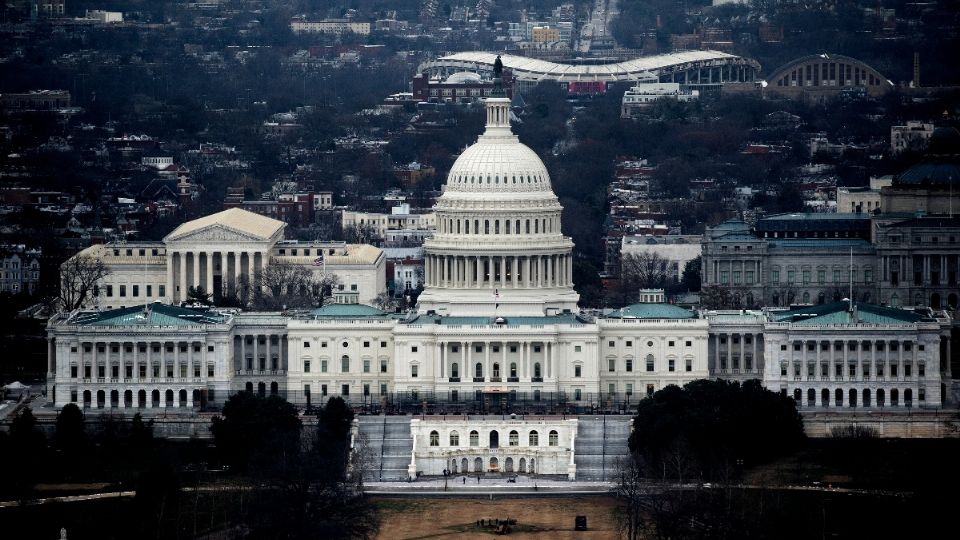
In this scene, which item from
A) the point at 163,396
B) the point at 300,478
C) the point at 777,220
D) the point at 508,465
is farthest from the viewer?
the point at 777,220

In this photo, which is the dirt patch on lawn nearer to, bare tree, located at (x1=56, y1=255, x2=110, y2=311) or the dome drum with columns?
the dome drum with columns

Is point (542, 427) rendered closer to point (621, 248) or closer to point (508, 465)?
point (508, 465)

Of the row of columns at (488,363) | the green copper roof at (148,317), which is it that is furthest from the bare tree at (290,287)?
the row of columns at (488,363)

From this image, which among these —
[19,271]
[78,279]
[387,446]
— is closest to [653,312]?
[387,446]

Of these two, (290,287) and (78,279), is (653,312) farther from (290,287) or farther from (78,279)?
(78,279)

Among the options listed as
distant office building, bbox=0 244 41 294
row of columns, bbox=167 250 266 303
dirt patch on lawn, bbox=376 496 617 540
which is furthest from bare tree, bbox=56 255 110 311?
dirt patch on lawn, bbox=376 496 617 540

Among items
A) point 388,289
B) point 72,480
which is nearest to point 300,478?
point 72,480
